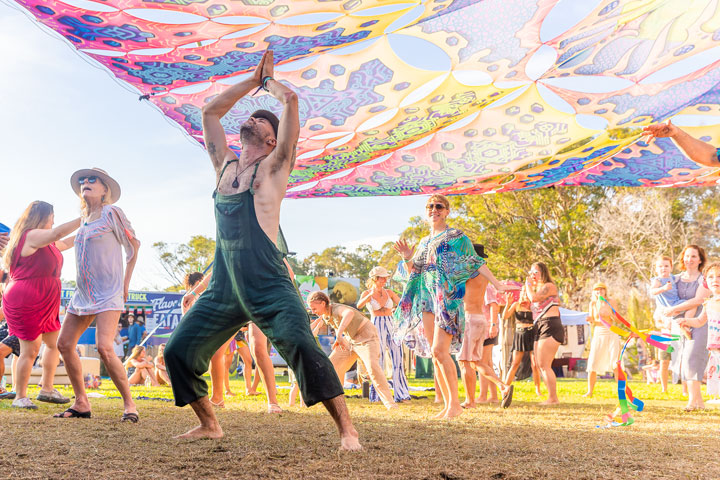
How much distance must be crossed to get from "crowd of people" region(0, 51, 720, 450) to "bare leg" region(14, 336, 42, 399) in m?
0.01

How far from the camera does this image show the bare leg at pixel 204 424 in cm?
377

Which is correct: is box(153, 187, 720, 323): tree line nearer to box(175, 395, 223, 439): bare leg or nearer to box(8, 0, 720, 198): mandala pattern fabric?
box(8, 0, 720, 198): mandala pattern fabric

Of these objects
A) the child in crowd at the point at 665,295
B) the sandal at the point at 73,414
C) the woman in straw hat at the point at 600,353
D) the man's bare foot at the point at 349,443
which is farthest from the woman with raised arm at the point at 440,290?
the woman in straw hat at the point at 600,353

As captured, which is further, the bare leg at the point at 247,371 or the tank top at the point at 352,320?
the bare leg at the point at 247,371

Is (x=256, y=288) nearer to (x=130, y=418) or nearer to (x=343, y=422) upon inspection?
(x=343, y=422)

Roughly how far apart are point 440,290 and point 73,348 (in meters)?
3.32

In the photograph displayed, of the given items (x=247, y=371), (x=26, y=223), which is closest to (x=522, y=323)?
(x=247, y=371)

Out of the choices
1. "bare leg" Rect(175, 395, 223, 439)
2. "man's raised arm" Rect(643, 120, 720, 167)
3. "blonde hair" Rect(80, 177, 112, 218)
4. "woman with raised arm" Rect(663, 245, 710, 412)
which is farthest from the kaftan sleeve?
"woman with raised arm" Rect(663, 245, 710, 412)

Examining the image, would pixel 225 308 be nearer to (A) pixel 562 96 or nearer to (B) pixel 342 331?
(B) pixel 342 331

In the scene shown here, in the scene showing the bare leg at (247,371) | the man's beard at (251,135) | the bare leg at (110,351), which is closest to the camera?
the man's beard at (251,135)

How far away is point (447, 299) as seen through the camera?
5.85 metres

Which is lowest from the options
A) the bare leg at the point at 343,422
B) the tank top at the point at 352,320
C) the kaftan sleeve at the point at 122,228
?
the bare leg at the point at 343,422

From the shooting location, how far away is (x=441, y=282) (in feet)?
19.6

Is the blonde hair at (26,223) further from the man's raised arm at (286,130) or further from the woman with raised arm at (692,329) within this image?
the woman with raised arm at (692,329)
